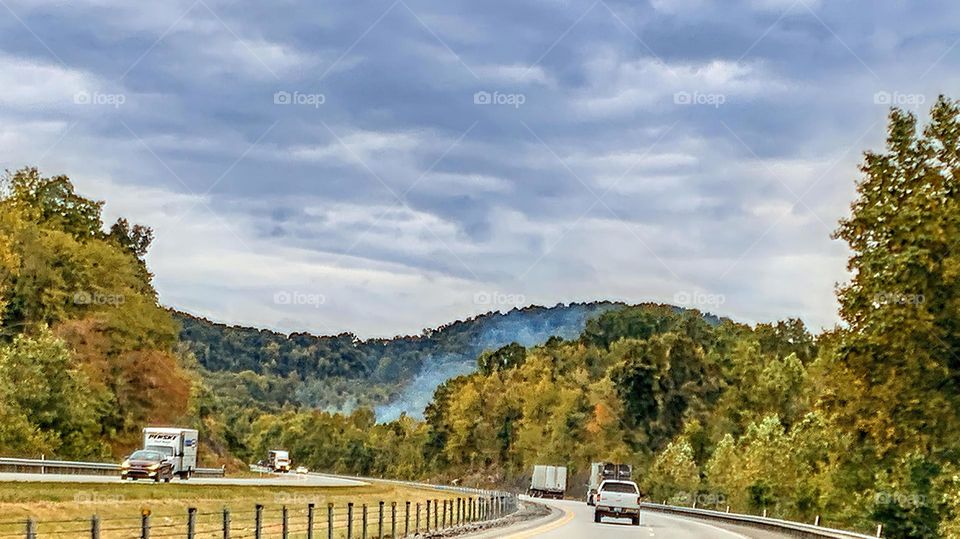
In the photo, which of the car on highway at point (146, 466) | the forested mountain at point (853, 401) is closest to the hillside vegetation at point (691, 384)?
the forested mountain at point (853, 401)

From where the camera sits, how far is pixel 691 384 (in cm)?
14838

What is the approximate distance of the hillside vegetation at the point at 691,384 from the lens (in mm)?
51219

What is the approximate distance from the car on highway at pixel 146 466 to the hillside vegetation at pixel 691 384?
571 inches

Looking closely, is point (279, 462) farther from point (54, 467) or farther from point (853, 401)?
point (853, 401)

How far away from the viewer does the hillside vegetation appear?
168 ft

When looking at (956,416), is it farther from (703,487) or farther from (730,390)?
(730,390)

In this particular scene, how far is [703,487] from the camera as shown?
10762cm

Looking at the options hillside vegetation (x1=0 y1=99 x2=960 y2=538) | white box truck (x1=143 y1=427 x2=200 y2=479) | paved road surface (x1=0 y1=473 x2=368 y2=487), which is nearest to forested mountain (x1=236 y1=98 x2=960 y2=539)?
hillside vegetation (x1=0 y1=99 x2=960 y2=538)

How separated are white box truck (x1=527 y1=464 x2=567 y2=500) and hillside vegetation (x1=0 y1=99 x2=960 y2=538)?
891cm

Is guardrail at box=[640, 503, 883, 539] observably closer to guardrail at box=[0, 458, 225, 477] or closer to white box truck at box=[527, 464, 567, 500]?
white box truck at box=[527, 464, 567, 500]

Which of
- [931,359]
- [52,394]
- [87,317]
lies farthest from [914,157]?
[87,317]

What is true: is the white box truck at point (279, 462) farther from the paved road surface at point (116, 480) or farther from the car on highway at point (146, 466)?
the car on highway at point (146, 466)

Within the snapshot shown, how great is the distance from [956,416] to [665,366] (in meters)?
95.3

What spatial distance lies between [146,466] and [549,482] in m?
56.8
